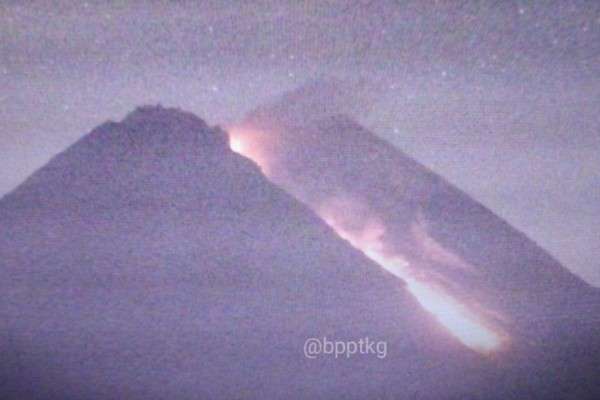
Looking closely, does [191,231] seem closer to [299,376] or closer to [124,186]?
[124,186]

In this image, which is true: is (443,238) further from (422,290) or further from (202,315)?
(202,315)

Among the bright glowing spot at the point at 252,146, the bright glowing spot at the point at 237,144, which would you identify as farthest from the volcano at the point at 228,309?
the bright glowing spot at the point at 252,146

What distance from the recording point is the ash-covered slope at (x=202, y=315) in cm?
185

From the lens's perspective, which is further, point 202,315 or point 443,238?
point 443,238

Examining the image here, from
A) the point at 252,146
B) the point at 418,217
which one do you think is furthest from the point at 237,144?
the point at 418,217

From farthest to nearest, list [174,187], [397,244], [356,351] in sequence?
1. [397,244]
2. [174,187]
3. [356,351]

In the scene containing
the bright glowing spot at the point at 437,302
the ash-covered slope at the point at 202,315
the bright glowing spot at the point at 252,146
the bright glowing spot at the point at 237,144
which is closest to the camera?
the ash-covered slope at the point at 202,315

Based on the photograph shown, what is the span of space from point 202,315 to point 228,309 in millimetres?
152

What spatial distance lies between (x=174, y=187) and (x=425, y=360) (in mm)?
1594

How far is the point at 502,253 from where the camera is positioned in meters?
2.09

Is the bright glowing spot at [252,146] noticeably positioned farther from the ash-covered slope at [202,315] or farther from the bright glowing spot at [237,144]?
the ash-covered slope at [202,315]

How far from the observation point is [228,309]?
196 cm

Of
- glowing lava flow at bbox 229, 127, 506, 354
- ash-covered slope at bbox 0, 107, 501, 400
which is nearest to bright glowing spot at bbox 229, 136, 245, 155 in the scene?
glowing lava flow at bbox 229, 127, 506, 354

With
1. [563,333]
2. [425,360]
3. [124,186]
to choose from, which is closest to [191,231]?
[124,186]
